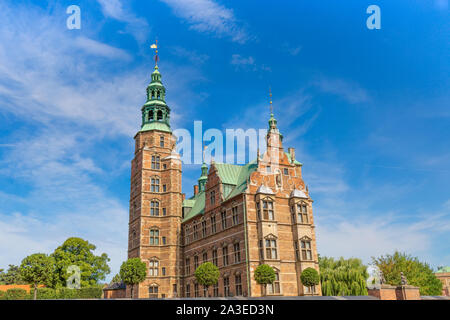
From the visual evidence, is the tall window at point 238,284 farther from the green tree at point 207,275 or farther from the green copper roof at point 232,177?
the green copper roof at point 232,177

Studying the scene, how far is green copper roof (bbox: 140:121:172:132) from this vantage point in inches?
2386

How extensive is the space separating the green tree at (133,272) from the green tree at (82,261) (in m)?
25.7

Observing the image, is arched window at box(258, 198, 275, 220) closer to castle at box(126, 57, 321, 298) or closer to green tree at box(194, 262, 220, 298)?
castle at box(126, 57, 321, 298)

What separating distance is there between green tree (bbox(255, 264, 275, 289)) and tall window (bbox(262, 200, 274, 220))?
594 centimetres

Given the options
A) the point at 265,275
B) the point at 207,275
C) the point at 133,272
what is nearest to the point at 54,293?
the point at 133,272

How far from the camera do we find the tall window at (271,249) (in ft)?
132

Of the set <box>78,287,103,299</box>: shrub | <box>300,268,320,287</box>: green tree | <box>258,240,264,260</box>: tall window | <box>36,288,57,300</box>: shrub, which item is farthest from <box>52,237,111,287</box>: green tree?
<box>300,268,320,287</box>: green tree

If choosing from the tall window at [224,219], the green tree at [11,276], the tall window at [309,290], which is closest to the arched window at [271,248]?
the tall window at [309,290]
